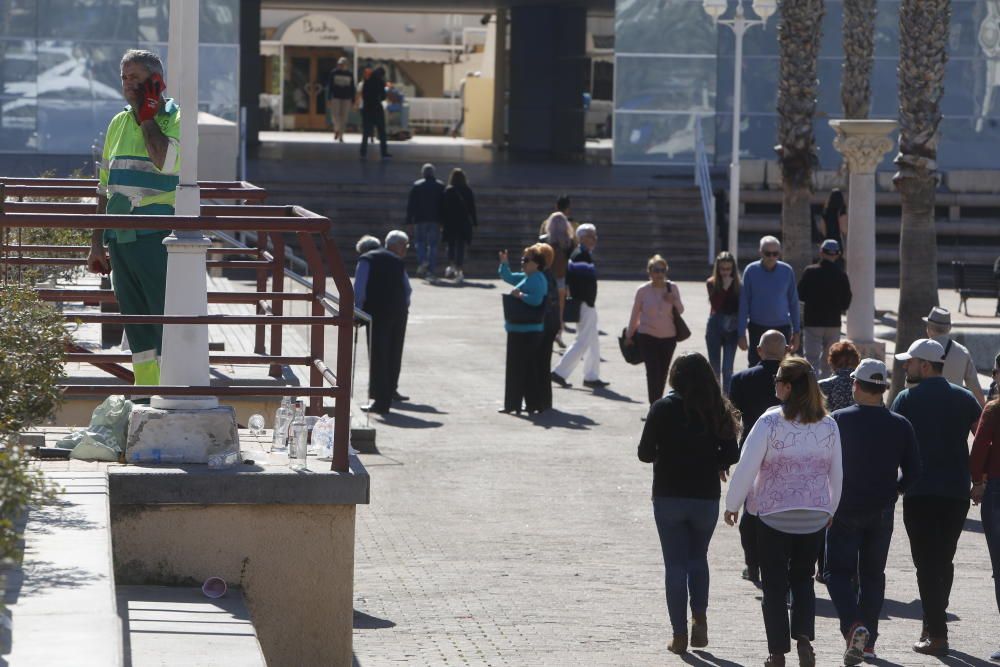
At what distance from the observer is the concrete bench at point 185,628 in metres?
6.07

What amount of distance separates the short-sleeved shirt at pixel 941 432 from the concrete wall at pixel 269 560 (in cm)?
304

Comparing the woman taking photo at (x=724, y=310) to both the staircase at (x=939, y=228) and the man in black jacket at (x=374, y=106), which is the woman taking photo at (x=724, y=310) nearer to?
the staircase at (x=939, y=228)

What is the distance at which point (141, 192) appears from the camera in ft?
27.0

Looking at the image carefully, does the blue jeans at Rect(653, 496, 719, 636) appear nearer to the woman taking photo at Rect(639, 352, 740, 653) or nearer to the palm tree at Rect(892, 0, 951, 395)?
the woman taking photo at Rect(639, 352, 740, 653)

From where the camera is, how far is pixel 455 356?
62.0 feet

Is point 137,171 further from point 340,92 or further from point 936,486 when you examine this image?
point 340,92

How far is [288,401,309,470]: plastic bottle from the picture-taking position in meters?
7.39

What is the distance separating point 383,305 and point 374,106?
20396 millimetres

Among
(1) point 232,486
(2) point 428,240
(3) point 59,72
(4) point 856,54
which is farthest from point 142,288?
(3) point 59,72

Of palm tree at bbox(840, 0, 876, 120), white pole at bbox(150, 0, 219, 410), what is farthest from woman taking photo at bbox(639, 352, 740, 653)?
palm tree at bbox(840, 0, 876, 120)

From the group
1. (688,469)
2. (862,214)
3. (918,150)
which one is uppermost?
(918,150)

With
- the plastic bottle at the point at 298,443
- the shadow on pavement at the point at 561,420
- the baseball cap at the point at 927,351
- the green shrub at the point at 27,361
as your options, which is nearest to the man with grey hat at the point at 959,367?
the baseball cap at the point at 927,351

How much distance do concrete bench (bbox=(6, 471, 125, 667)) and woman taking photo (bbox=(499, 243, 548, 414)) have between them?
29.7ft

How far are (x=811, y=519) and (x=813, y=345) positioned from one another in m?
8.57
